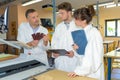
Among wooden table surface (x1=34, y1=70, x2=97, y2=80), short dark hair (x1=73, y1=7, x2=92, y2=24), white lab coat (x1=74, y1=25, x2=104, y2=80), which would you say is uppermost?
short dark hair (x1=73, y1=7, x2=92, y2=24)

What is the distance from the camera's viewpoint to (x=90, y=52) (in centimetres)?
147

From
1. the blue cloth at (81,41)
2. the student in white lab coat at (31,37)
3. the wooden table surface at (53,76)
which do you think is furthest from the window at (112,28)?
the wooden table surface at (53,76)

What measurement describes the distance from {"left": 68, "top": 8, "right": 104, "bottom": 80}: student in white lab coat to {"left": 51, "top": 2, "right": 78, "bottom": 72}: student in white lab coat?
48cm

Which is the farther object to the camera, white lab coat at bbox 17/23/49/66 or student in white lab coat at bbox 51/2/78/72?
white lab coat at bbox 17/23/49/66

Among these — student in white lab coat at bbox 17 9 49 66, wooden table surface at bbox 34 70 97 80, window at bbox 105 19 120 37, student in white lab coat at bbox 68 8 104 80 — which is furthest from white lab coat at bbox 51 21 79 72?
window at bbox 105 19 120 37

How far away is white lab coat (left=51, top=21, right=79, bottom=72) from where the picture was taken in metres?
2.09

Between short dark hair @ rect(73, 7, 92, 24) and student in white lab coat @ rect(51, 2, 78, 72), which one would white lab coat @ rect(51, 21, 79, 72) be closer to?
student in white lab coat @ rect(51, 2, 78, 72)

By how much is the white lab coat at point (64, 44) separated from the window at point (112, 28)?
6.61 meters

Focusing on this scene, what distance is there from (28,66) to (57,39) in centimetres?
79

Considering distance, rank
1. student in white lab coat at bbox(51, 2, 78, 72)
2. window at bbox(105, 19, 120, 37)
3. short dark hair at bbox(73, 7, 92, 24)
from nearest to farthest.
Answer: short dark hair at bbox(73, 7, 92, 24), student in white lab coat at bbox(51, 2, 78, 72), window at bbox(105, 19, 120, 37)

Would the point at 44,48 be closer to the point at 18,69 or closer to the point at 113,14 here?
the point at 18,69

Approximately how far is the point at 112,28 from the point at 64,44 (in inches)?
267

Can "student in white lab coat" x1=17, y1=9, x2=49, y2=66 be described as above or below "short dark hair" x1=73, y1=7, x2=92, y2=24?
below

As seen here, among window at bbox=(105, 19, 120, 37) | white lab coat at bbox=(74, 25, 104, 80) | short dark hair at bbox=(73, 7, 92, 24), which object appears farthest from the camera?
window at bbox=(105, 19, 120, 37)
